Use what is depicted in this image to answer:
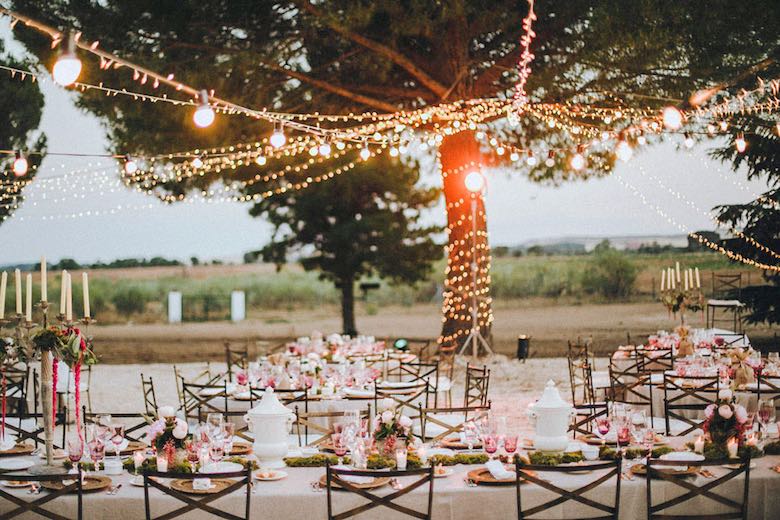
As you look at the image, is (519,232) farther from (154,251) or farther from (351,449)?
(351,449)

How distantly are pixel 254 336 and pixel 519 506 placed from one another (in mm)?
17328

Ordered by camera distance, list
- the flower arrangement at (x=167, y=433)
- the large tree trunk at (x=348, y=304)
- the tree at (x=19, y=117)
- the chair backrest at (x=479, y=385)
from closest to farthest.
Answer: the flower arrangement at (x=167, y=433), the chair backrest at (x=479, y=385), the tree at (x=19, y=117), the large tree trunk at (x=348, y=304)

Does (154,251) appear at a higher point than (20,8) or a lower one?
lower

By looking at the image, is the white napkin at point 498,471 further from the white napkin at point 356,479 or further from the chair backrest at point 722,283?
the chair backrest at point 722,283

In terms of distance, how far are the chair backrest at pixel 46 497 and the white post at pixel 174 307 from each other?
56.0ft

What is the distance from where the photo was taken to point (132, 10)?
12039 millimetres

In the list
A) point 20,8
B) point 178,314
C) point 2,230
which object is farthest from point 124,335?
point 20,8

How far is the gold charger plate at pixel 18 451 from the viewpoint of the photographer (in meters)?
5.05

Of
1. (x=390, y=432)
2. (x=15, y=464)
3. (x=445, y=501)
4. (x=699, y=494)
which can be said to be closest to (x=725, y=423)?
(x=699, y=494)

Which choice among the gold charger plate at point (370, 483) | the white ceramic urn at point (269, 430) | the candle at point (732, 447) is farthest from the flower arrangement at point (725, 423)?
the white ceramic urn at point (269, 430)

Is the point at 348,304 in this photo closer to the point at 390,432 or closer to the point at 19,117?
the point at 19,117

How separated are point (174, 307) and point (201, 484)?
17.5 m

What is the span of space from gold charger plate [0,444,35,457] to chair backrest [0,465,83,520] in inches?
27.5

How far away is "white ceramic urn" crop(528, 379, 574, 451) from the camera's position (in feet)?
15.9
